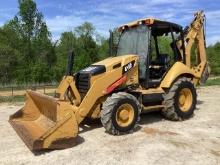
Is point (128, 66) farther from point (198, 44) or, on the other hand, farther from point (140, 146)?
point (198, 44)

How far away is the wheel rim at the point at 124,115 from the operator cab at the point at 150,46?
1270 mm

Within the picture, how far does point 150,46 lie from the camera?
9.99m

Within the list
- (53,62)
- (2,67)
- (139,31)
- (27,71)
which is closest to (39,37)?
(53,62)

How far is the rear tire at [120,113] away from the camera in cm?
858

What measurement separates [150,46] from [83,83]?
205cm

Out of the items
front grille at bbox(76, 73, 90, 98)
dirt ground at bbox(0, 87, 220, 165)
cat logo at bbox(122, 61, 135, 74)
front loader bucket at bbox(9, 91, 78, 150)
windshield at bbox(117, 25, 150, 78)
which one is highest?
windshield at bbox(117, 25, 150, 78)

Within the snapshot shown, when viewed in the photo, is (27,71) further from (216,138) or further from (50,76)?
(216,138)

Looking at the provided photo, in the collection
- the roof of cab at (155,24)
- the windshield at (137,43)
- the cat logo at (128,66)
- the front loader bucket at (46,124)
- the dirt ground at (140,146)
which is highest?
the roof of cab at (155,24)

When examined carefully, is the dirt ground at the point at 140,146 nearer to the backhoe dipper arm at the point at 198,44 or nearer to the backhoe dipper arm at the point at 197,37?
the backhoe dipper arm at the point at 198,44

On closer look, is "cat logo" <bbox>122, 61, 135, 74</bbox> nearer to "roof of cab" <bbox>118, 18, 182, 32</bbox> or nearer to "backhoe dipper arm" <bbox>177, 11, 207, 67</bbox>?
"roof of cab" <bbox>118, 18, 182, 32</bbox>

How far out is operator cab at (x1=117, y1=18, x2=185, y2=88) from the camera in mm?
10016

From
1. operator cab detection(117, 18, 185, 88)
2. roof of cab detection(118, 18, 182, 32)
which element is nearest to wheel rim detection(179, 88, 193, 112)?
operator cab detection(117, 18, 185, 88)

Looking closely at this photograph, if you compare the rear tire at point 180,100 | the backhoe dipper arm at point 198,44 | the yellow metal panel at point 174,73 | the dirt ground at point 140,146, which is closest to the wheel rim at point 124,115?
the dirt ground at point 140,146

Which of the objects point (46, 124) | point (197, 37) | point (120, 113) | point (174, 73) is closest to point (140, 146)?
point (120, 113)
